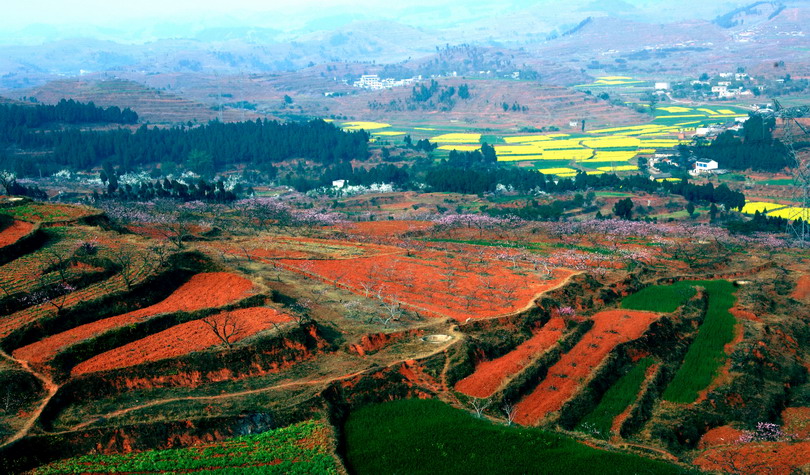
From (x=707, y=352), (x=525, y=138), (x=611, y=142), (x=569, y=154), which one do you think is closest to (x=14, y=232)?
(x=707, y=352)

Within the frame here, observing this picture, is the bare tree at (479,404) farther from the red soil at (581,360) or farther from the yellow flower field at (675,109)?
the yellow flower field at (675,109)

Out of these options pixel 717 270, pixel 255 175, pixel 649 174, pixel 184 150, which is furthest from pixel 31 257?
pixel 649 174

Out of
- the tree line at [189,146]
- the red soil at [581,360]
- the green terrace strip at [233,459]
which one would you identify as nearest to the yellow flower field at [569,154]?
the tree line at [189,146]

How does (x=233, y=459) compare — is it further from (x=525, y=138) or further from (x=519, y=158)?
(x=525, y=138)

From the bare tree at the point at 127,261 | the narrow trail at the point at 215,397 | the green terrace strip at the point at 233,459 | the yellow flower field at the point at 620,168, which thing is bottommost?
the green terrace strip at the point at 233,459

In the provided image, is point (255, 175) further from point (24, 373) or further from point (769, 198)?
point (24, 373)

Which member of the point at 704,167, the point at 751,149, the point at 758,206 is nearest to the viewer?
the point at 758,206
